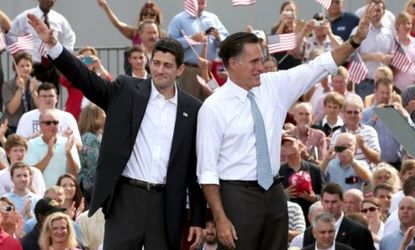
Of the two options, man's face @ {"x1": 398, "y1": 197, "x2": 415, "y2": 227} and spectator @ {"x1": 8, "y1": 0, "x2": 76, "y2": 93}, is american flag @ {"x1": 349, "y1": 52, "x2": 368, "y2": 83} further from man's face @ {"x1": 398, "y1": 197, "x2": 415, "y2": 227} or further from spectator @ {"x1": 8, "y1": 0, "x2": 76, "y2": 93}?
man's face @ {"x1": 398, "y1": 197, "x2": 415, "y2": 227}

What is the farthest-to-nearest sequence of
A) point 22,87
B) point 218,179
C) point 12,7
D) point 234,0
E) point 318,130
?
point 12,7 < point 234,0 < point 22,87 < point 318,130 < point 218,179

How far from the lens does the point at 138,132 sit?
34.4ft

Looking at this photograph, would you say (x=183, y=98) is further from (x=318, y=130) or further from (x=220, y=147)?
(x=318, y=130)

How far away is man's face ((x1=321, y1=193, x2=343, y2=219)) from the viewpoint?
49.7ft

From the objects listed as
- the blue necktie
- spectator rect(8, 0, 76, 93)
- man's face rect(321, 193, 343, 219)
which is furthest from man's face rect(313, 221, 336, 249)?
spectator rect(8, 0, 76, 93)

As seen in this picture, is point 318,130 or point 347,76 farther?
point 347,76

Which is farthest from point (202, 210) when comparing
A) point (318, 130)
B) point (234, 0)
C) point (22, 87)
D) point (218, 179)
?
point (234, 0)

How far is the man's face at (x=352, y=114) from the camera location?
17.9 meters

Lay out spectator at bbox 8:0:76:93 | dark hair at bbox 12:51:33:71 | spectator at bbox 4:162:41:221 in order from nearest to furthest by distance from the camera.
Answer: spectator at bbox 4:162:41:221, dark hair at bbox 12:51:33:71, spectator at bbox 8:0:76:93

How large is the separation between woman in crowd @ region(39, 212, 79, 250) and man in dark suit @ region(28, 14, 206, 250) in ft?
12.5

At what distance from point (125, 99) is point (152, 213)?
72cm

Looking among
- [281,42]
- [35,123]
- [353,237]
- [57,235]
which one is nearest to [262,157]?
[57,235]

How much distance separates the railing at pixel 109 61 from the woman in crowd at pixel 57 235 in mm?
8416

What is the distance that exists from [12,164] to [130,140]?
642 centimetres
